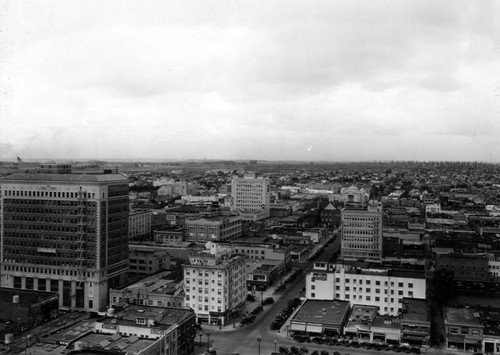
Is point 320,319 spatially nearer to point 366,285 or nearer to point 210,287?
point 366,285

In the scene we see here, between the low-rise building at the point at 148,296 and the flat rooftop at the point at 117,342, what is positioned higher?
the flat rooftop at the point at 117,342

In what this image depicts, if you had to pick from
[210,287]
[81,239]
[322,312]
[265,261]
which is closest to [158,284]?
[210,287]

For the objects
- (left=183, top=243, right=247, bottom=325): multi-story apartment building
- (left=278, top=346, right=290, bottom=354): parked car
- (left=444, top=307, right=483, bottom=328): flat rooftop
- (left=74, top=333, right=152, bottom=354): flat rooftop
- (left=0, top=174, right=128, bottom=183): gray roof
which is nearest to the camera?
(left=74, top=333, right=152, bottom=354): flat rooftop

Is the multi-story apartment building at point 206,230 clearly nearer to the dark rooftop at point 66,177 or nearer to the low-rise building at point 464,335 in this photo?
the dark rooftop at point 66,177

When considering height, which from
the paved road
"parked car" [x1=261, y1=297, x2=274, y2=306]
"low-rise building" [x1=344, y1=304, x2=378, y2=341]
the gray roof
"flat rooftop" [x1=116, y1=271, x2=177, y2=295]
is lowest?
the paved road

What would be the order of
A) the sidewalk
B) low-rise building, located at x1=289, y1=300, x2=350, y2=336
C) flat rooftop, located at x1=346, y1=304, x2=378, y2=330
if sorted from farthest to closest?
1. the sidewalk
2. low-rise building, located at x1=289, y1=300, x2=350, y2=336
3. flat rooftop, located at x1=346, y1=304, x2=378, y2=330

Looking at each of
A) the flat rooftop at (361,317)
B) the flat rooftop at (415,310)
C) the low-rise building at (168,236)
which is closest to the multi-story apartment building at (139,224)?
the low-rise building at (168,236)

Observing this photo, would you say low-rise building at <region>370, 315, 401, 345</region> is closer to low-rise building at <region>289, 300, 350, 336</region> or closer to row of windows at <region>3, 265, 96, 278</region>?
low-rise building at <region>289, 300, 350, 336</region>

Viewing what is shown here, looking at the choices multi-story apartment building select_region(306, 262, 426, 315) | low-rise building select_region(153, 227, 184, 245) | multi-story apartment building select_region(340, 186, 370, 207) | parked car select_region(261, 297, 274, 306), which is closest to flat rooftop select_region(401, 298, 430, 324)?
multi-story apartment building select_region(306, 262, 426, 315)
